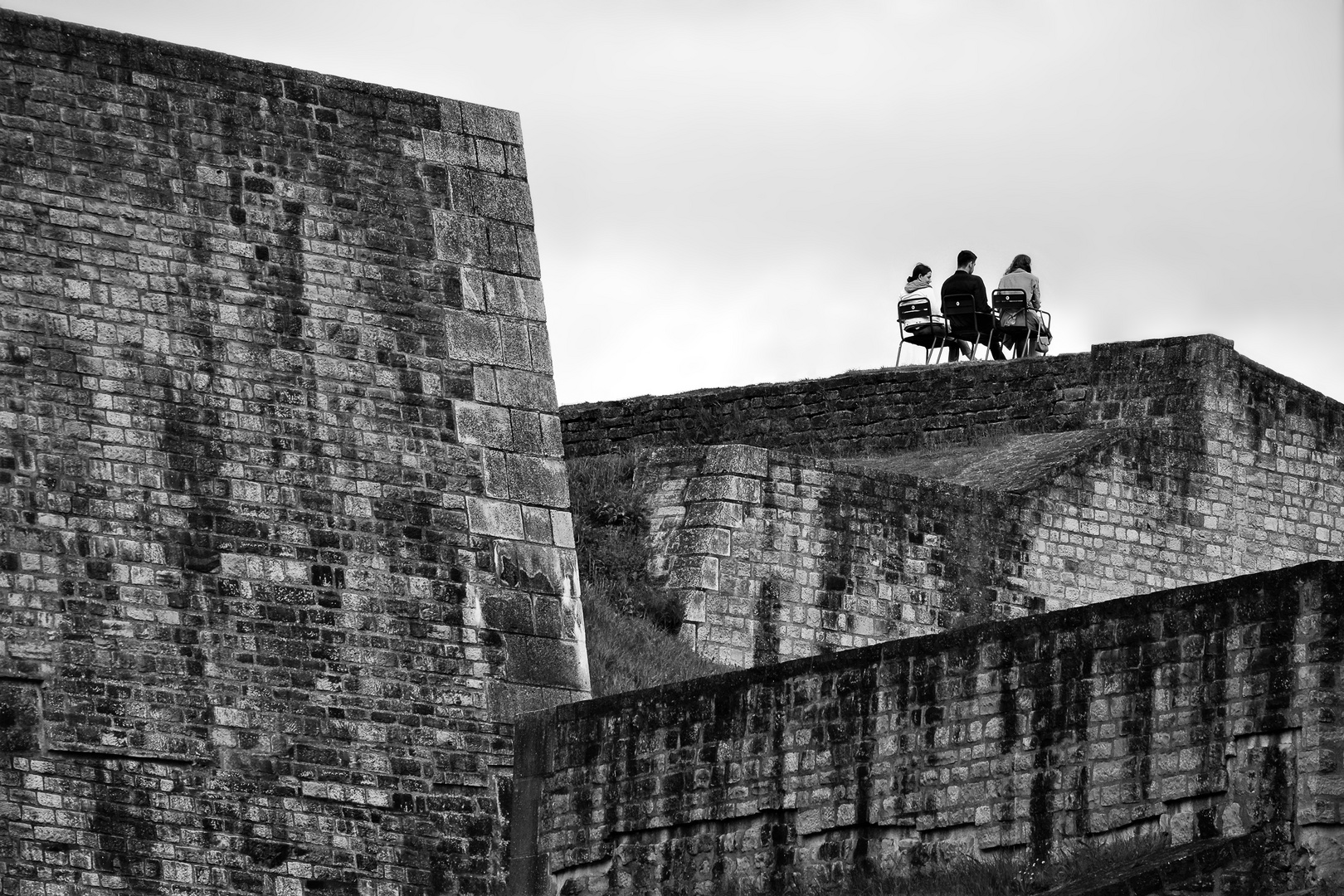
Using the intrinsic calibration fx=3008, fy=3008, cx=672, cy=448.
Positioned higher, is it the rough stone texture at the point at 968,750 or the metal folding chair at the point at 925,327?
the metal folding chair at the point at 925,327

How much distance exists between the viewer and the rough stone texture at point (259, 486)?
16.2 meters

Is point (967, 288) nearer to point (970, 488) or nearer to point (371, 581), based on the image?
point (970, 488)

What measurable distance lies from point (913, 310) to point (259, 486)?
867 cm

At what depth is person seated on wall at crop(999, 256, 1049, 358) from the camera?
24250 mm

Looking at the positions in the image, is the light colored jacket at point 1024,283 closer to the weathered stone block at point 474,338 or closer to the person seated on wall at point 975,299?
the person seated on wall at point 975,299

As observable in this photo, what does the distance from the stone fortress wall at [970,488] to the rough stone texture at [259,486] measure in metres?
2.00

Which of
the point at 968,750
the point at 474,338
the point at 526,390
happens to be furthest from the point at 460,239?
the point at 968,750

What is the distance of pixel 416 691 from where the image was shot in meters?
17.2

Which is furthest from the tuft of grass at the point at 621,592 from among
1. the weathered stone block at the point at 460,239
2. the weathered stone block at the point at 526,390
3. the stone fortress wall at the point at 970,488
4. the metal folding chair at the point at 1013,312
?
the metal folding chair at the point at 1013,312

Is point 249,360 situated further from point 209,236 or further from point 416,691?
point 416,691

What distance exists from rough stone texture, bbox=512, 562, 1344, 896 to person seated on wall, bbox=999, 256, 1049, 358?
345 inches

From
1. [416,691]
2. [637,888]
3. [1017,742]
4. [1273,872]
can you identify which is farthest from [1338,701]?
[416,691]

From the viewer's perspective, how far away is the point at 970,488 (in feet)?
68.3

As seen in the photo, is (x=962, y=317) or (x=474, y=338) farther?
(x=962, y=317)
